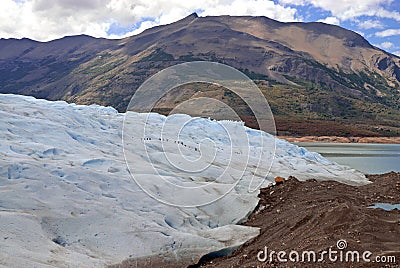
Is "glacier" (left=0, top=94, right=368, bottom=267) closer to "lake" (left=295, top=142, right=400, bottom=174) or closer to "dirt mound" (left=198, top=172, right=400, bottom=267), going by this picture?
"dirt mound" (left=198, top=172, right=400, bottom=267)

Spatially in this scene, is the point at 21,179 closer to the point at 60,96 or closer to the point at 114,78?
the point at 114,78

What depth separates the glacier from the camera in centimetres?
920

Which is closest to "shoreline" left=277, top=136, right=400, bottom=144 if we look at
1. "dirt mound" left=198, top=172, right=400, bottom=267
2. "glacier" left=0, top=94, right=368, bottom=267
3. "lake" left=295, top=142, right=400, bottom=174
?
"lake" left=295, top=142, right=400, bottom=174

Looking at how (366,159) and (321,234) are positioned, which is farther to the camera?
(366,159)

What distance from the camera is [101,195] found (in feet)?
38.5

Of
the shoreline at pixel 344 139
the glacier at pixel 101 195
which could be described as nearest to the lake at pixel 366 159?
the glacier at pixel 101 195

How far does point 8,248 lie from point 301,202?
30.8ft

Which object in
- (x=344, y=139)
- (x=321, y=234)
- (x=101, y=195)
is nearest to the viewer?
(x=321, y=234)

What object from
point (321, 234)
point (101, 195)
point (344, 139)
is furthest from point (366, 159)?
point (344, 139)

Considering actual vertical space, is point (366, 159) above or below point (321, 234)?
above

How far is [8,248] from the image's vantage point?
8070mm

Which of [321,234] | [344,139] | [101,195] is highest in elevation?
[344,139]

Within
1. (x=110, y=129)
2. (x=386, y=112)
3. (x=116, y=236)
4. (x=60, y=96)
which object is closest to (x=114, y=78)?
(x=60, y=96)

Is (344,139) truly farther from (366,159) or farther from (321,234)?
(321,234)
